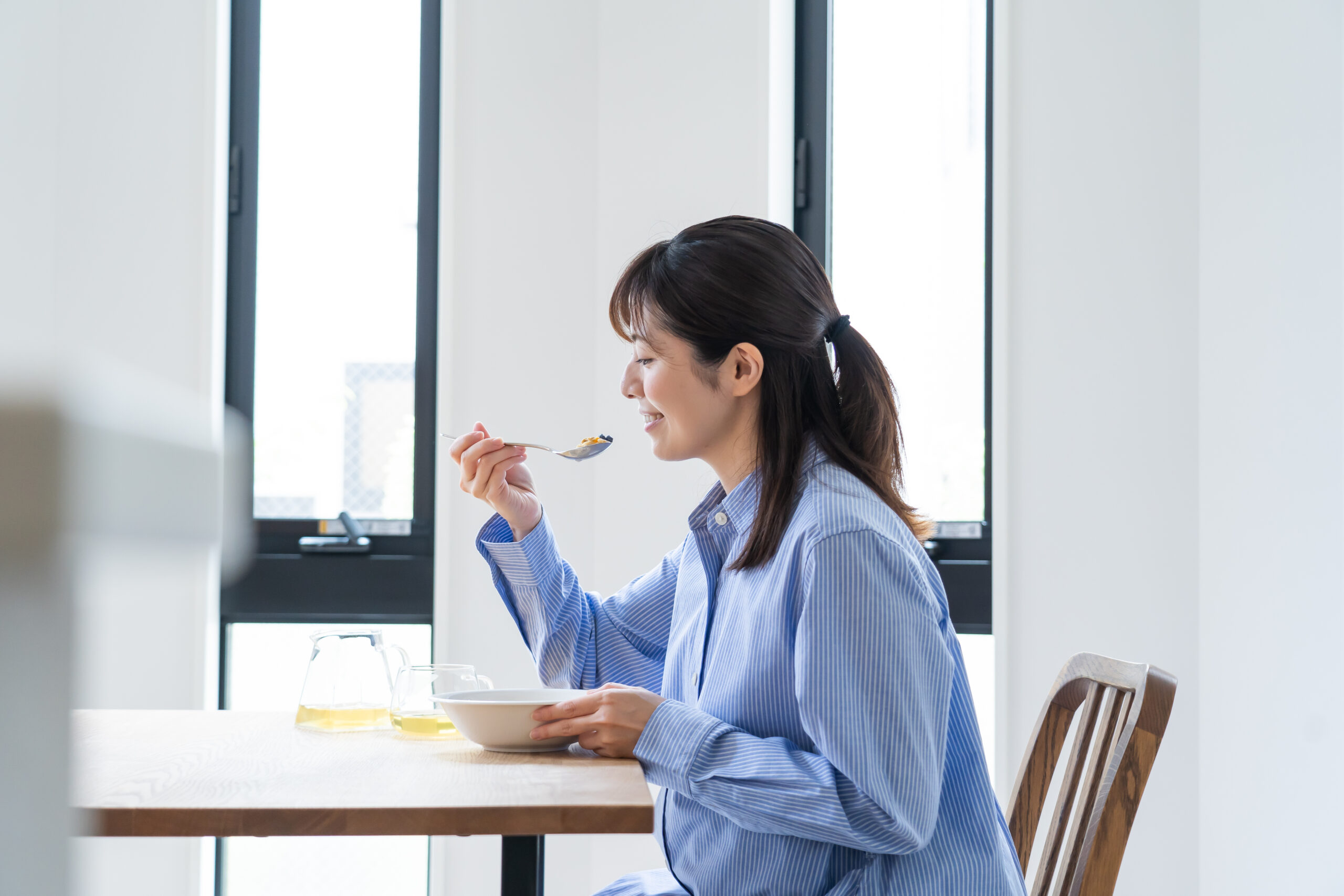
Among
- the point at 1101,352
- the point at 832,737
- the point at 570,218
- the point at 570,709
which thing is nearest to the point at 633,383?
the point at 570,709

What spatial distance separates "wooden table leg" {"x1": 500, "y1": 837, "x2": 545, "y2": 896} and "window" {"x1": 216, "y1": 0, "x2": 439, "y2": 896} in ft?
5.37

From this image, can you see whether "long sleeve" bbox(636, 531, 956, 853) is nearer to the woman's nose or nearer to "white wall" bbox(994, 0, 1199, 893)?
the woman's nose

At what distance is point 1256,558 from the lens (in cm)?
213

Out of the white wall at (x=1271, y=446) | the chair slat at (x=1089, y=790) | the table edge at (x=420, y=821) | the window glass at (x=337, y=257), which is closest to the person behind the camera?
the table edge at (x=420, y=821)

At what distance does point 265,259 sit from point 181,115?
245 centimetres

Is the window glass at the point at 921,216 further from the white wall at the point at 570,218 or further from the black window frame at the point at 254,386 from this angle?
the black window frame at the point at 254,386

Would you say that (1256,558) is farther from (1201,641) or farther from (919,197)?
(919,197)

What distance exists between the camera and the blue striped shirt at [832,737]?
0.94 meters

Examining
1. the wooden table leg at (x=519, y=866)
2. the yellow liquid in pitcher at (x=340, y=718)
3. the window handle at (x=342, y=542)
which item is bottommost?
the wooden table leg at (x=519, y=866)

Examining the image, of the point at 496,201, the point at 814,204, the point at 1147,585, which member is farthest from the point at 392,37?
Result: the point at 1147,585

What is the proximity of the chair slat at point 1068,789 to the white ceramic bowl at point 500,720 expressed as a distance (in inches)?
21.4

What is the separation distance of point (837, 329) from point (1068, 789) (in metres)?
0.59

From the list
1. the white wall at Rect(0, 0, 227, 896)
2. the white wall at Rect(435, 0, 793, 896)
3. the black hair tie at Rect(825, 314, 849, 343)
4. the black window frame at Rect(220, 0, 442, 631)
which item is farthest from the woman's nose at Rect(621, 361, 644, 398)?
the black window frame at Rect(220, 0, 442, 631)

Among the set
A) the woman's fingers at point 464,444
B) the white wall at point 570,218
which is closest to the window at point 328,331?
the white wall at point 570,218
